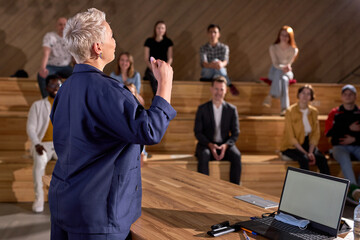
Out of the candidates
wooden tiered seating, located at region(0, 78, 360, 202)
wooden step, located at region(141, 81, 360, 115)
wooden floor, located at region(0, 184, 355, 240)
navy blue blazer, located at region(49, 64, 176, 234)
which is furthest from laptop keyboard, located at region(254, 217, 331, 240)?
wooden step, located at region(141, 81, 360, 115)

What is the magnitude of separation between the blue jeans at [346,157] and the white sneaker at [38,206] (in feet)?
9.87

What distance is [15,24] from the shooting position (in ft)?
19.0

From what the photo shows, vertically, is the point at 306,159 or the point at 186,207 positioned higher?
the point at 186,207

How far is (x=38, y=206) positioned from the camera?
11.8 ft

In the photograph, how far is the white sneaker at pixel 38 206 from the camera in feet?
11.8

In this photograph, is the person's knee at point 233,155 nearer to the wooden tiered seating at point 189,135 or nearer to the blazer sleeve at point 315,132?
the wooden tiered seating at point 189,135

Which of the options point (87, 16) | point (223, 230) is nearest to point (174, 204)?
point (223, 230)

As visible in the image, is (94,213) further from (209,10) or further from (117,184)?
(209,10)

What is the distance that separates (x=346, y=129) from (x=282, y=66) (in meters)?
1.20

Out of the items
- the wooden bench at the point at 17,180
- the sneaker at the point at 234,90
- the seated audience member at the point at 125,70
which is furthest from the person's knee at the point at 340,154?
the wooden bench at the point at 17,180

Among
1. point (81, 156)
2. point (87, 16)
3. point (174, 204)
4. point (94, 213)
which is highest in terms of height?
point (87, 16)

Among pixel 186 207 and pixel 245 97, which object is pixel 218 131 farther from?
pixel 186 207

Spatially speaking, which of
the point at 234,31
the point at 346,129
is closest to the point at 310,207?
the point at 346,129

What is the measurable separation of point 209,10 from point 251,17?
0.68 m
